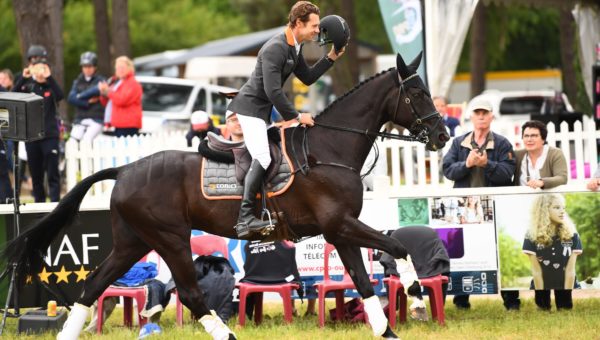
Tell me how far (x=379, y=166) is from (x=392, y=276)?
113 inches

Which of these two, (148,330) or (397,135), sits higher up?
(397,135)

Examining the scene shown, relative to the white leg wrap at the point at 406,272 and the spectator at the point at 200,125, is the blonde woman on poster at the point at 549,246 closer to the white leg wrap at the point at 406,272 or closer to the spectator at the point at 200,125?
the white leg wrap at the point at 406,272

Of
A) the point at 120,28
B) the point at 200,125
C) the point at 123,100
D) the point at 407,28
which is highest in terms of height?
the point at 120,28

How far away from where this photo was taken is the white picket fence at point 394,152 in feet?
49.1

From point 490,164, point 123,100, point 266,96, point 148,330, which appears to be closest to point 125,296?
point 148,330

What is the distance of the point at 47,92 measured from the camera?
45.8ft

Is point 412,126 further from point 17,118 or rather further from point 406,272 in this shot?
point 17,118

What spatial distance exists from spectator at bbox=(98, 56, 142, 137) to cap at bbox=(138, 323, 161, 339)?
295 inches

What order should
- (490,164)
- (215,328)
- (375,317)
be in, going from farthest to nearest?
→ (490,164), (215,328), (375,317)

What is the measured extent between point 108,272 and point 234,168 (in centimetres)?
135

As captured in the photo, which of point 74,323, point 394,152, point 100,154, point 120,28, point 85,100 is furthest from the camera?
point 120,28

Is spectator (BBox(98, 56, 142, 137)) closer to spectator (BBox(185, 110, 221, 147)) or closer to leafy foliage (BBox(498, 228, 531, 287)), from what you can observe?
spectator (BBox(185, 110, 221, 147))

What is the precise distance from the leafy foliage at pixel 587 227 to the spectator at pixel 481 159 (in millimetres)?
781

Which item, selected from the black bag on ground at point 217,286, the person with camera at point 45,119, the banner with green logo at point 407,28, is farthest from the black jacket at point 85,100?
the black bag on ground at point 217,286
